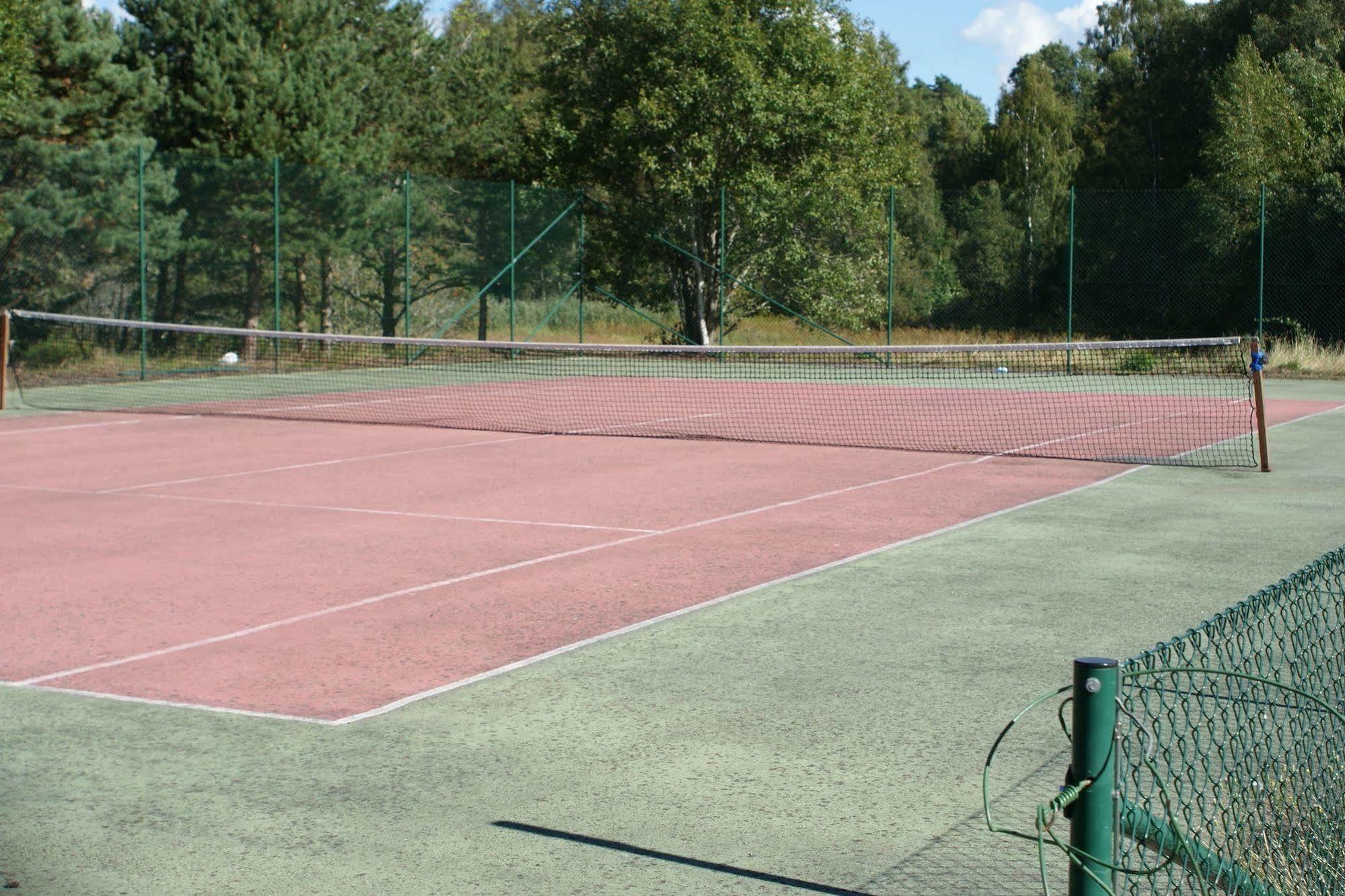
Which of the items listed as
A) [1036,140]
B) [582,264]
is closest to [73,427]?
[582,264]

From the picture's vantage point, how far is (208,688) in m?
6.25

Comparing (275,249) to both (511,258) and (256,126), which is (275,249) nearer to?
(256,126)

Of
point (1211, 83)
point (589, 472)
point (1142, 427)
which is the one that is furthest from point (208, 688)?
point (1211, 83)

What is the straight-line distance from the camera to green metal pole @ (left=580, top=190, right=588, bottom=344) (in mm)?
30073

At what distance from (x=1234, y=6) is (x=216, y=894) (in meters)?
53.5

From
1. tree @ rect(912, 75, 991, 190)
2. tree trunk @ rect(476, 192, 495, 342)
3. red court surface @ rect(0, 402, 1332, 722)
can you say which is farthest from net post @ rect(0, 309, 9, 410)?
tree @ rect(912, 75, 991, 190)

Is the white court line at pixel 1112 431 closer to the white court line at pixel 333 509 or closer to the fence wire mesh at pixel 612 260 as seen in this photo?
the white court line at pixel 333 509

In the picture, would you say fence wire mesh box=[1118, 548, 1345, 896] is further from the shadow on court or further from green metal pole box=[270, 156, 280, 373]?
green metal pole box=[270, 156, 280, 373]

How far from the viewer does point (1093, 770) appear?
235 cm

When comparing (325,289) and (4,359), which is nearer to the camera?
(4,359)

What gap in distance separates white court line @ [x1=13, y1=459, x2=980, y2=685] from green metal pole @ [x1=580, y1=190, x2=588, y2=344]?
58.8 feet

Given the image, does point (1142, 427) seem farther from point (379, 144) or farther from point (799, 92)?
point (379, 144)

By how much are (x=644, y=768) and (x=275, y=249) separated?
21003 mm

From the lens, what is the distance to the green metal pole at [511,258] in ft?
92.9
